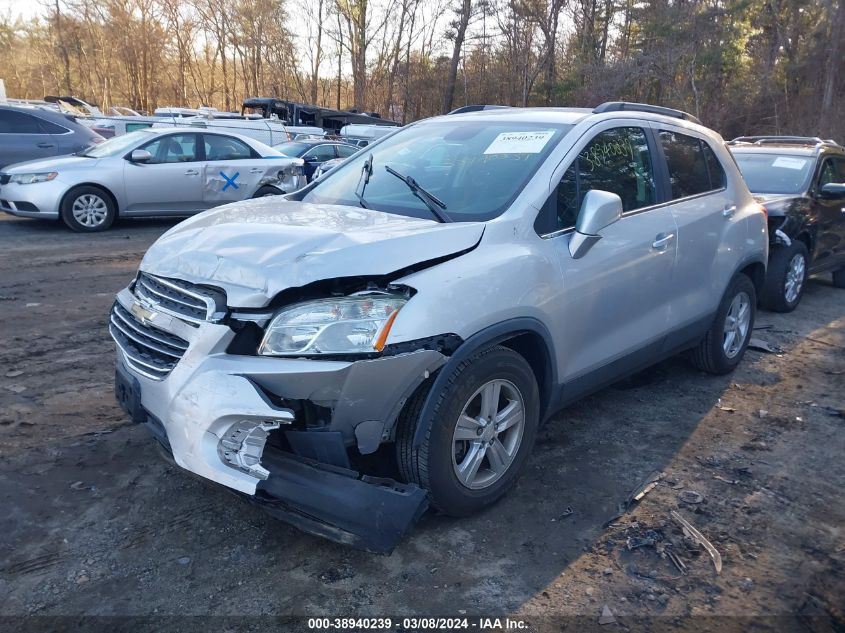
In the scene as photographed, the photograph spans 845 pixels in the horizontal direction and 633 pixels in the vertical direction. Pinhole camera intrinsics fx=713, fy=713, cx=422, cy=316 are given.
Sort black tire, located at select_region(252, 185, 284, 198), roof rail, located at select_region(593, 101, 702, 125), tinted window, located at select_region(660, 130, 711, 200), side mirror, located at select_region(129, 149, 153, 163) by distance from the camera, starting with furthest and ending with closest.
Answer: black tire, located at select_region(252, 185, 284, 198), side mirror, located at select_region(129, 149, 153, 163), tinted window, located at select_region(660, 130, 711, 200), roof rail, located at select_region(593, 101, 702, 125)

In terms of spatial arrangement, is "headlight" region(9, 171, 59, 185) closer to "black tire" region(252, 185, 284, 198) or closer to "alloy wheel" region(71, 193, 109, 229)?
"alloy wheel" region(71, 193, 109, 229)

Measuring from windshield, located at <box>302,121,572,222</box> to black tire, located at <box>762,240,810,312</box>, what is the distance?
14.2ft

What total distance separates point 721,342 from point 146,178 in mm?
8542

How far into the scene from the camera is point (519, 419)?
338cm

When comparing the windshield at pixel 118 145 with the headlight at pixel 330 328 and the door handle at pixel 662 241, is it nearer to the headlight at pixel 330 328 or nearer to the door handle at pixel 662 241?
the door handle at pixel 662 241

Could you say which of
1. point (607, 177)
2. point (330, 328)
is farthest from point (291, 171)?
point (330, 328)

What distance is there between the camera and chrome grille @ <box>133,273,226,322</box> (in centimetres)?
287

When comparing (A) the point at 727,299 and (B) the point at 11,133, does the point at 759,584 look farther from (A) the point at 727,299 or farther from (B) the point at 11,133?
(B) the point at 11,133

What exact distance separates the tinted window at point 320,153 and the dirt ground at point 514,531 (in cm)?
1036

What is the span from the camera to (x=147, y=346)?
3.11 m

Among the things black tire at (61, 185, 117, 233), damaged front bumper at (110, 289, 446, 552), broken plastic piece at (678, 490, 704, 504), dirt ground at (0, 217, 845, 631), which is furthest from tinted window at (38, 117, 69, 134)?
broken plastic piece at (678, 490, 704, 504)

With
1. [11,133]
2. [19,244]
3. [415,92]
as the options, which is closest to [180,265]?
[19,244]

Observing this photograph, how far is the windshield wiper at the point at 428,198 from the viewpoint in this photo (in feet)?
11.5

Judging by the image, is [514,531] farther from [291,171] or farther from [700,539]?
[291,171]
